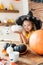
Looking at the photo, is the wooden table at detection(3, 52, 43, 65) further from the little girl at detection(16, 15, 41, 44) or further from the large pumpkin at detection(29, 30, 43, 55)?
the little girl at detection(16, 15, 41, 44)

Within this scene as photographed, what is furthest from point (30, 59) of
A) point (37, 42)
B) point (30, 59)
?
point (37, 42)

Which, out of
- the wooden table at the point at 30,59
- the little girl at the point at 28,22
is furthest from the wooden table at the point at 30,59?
the little girl at the point at 28,22

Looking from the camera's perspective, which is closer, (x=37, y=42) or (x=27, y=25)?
(x=37, y=42)

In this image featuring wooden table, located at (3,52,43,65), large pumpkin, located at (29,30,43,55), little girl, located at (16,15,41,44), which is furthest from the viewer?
little girl, located at (16,15,41,44)

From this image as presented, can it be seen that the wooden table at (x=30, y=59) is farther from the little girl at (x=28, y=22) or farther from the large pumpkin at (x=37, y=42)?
the little girl at (x=28, y=22)

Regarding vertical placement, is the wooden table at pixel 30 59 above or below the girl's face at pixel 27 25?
below

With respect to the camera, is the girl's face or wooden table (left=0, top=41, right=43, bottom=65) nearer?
wooden table (left=0, top=41, right=43, bottom=65)

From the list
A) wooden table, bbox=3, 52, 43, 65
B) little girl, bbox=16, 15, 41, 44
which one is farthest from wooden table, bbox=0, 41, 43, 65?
little girl, bbox=16, 15, 41, 44

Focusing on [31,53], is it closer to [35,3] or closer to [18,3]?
[35,3]

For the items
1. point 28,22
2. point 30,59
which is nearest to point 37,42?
point 30,59

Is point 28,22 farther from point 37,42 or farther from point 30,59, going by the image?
point 30,59

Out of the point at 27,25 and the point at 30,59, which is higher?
the point at 27,25

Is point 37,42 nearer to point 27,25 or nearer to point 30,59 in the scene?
point 30,59

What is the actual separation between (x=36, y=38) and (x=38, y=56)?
122 mm
